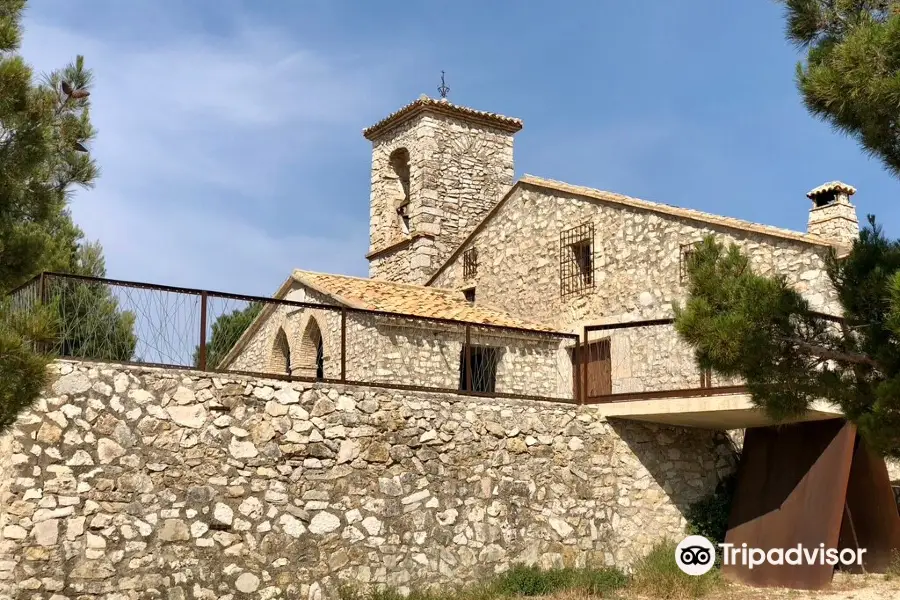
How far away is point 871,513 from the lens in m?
14.1

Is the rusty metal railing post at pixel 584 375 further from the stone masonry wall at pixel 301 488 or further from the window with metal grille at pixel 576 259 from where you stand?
the window with metal grille at pixel 576 259

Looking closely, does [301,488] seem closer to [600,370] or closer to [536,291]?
[600,370]

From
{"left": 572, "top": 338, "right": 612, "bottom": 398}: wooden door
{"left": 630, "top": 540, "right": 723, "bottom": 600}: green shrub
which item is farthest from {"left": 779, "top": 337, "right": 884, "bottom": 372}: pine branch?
{"left": 572, "top": 338, "right": 612, "bottom": 398}: wooden door

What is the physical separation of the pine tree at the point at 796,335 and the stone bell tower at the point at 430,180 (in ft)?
48.2

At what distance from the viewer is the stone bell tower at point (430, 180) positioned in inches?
926

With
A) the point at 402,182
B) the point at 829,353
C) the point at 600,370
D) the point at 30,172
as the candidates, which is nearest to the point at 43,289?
the point at 30,172

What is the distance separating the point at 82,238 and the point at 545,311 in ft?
31.8

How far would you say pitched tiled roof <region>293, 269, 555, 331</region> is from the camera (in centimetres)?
1706

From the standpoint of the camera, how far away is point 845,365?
8.58 metres

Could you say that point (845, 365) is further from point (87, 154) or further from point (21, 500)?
point (21, 500)

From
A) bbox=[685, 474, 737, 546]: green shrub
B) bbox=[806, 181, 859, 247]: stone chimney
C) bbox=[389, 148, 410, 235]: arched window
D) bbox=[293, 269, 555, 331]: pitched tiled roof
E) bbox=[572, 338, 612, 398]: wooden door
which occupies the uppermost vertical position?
bbox=[389, 148, 410, 235]: arched window

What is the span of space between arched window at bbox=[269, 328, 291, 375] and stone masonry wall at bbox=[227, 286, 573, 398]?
3.29ft

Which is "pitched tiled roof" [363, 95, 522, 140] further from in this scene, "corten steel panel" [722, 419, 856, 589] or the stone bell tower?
"corten steel panel" [722, 419, 856, 589]

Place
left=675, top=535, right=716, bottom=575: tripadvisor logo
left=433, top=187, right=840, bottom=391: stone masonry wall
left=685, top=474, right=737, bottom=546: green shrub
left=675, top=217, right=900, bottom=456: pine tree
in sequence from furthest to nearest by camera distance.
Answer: left=433, top=187, right=840, bottom=391: stone masonry wall → left=685, top=474, right=737, bottom=546: green shrub → left=675, top=535, right=716, bottom=575: tripadvisor logo → left=675, top=217, right=900, bottom=456: pine tree
